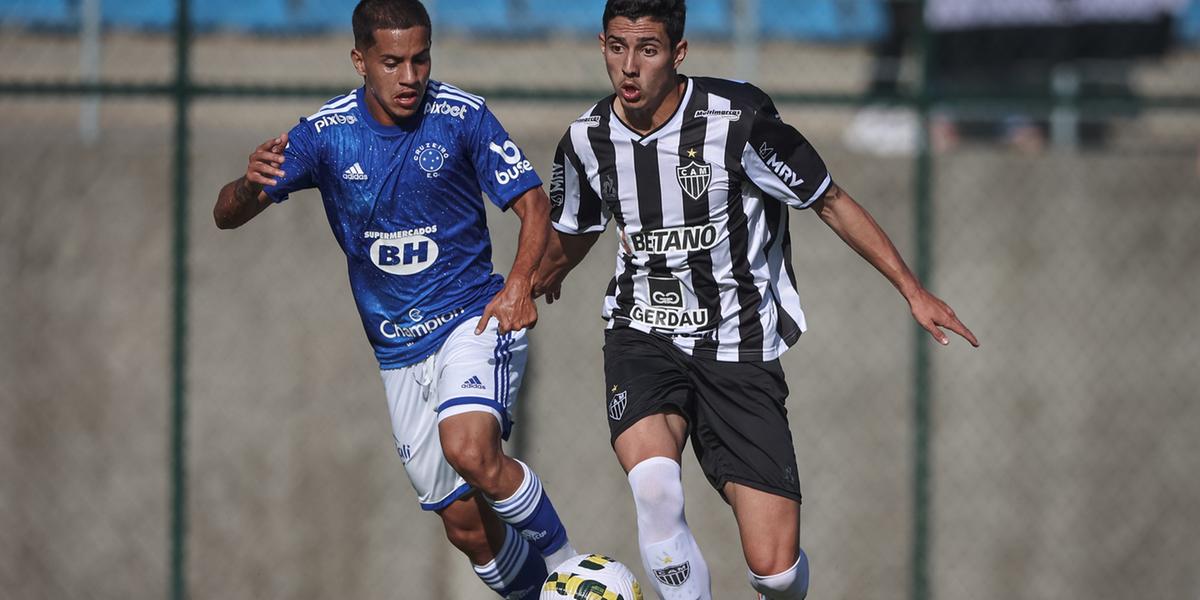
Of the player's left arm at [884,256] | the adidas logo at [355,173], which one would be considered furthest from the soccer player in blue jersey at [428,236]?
the player's left arm at [884,256]

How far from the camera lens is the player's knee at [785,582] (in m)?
5.22

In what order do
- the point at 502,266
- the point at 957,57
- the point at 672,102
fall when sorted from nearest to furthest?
the point at 672,102, the point at 502,266, the point at 957,57

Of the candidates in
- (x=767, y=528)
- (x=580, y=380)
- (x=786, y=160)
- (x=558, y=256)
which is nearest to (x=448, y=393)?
(x=558, y=256)

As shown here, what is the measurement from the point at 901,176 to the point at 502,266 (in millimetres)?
2478

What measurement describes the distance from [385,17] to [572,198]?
3.28 ft

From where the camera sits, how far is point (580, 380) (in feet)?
27.0

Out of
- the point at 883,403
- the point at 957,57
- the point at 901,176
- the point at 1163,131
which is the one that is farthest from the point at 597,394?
the point at 1163,131

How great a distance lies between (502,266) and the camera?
26.8 feet

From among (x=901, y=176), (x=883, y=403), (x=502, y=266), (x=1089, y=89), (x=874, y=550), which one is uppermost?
(x=1089, y=89)

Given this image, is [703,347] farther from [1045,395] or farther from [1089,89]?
[1089,89]

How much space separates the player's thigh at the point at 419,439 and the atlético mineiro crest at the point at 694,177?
52.1 inches

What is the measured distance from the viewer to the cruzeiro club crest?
16.7 feet

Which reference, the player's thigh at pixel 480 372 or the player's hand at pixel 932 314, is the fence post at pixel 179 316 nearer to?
the player's thigh at pixel 480 372

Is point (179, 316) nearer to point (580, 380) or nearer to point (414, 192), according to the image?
point (580, 380)
